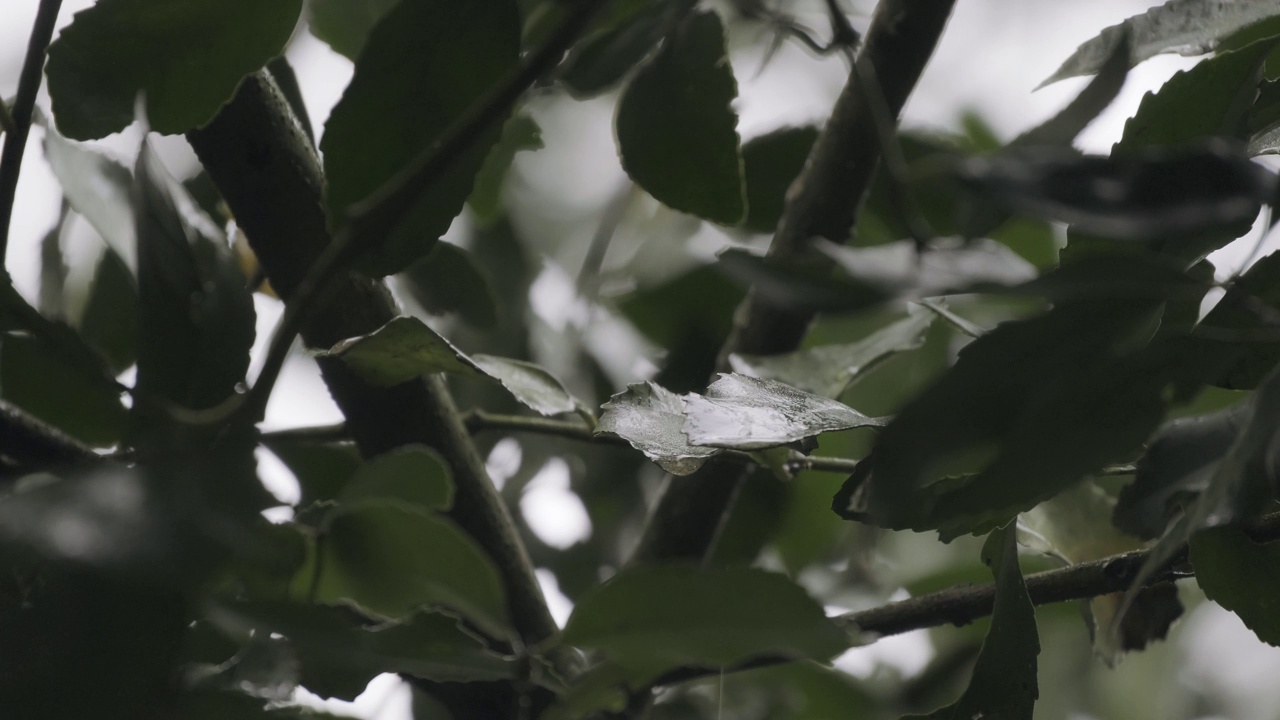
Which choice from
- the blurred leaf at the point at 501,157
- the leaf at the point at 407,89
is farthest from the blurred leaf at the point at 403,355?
the blurred leaf at the point at 501,157

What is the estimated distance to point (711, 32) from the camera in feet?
1.12

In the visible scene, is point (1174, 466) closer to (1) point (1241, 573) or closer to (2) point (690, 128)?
(1) point (1241, 573)

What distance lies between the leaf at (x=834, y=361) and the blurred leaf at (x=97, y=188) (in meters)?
0.23

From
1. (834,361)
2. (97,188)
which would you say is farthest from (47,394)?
(834,361)

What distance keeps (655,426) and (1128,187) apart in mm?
155

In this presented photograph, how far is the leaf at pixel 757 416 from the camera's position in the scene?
246mm

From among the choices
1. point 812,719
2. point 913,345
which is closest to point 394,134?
point 913,345

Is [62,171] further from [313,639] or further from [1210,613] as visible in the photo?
[1210,613]

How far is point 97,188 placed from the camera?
34 cm

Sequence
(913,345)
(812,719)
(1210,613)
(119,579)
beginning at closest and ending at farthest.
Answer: (119,579) < (913,345) < (812,719) < (1210,613)

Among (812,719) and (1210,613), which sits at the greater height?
(812,719)

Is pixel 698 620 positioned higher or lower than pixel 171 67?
lower

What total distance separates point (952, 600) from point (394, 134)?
0.23 meters

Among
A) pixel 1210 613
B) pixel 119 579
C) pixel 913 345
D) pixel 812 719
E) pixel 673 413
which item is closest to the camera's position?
pixel 119 579
